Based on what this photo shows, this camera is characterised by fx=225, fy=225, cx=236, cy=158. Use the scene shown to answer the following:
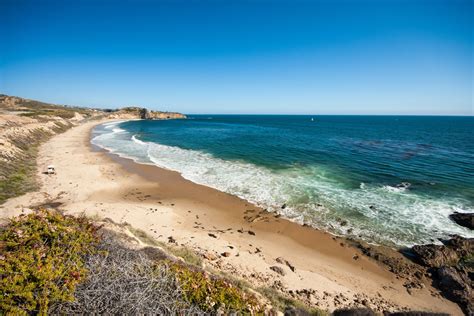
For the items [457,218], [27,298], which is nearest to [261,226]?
[27,298]

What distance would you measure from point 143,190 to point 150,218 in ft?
18.6

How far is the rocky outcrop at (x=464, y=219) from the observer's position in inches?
565

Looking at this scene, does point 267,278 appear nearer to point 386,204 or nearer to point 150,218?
point 150,218

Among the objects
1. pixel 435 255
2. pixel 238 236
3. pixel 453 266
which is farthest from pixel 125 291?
pixel 453 266

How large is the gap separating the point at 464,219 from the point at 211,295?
17979mm

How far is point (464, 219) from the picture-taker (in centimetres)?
1468

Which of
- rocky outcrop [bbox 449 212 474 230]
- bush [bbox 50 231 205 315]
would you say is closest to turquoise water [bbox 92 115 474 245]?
rocky outcrop [bbox 449 212 474 230]

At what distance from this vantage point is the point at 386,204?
17188mm

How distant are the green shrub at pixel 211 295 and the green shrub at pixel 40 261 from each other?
7.55ft

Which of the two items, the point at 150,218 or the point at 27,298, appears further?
the point at 150,218

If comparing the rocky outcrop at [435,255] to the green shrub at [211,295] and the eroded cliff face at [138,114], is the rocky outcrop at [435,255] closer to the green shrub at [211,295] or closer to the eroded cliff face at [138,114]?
the green shrub at [211,295]

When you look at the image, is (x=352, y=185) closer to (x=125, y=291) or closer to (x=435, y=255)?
(x=435, y=255)

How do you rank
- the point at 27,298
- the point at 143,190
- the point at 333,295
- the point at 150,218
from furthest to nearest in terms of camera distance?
the point at 143,190 → the point at 150,218 → the point at 333,295 → the point at 27,298

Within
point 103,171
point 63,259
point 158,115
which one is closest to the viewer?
point 63,259
